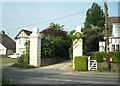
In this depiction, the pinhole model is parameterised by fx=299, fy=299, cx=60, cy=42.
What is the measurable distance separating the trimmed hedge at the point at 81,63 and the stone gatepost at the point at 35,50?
5855mm

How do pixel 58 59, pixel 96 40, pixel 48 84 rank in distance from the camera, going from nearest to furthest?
pixel 48 84, pixel 58 59, pixel 96 40

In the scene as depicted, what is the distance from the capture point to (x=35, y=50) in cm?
3722

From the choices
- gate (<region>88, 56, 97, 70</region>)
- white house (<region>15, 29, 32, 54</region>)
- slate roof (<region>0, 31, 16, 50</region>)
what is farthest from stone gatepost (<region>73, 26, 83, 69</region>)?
slate roof (<region>0, 31, 16, 50</region>)

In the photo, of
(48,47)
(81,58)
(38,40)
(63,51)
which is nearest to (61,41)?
(63,51)

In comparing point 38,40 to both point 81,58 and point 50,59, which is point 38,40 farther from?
point 81,58

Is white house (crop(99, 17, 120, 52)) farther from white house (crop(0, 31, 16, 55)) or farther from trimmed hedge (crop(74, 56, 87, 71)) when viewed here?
white house (crop(0, 31, 16, 55))

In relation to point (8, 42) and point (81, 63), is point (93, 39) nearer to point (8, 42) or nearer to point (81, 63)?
point (81, 63)

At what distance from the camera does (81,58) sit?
33.0 m

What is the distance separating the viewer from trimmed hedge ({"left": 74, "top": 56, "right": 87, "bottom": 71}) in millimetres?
32562

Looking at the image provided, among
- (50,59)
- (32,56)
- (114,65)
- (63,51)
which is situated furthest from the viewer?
(63,51)

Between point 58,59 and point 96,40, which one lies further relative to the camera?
point 96,40

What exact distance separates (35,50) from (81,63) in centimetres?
711

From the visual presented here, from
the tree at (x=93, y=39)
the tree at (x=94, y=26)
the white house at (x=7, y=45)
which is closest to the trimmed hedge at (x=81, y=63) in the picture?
the tree at (x=93, y=39)

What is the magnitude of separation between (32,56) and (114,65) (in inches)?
414
